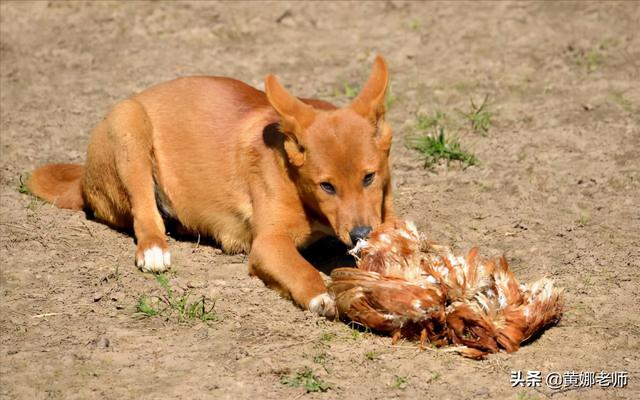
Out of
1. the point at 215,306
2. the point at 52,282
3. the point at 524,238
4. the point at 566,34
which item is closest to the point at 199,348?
the point at 215,306

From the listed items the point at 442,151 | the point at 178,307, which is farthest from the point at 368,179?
the point at 442,151

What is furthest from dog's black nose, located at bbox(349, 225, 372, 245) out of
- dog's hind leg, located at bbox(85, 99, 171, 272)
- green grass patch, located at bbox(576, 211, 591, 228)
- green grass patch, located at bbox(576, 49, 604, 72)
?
green grass patch, located at bbox(576, 49, 604, 72)

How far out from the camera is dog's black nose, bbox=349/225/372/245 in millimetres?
5754

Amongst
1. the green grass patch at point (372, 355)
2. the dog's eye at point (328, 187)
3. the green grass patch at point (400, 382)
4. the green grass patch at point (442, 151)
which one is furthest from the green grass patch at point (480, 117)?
the green grass patch at point (400, 382)

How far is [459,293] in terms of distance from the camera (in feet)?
17.1

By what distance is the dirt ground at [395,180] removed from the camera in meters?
5.05

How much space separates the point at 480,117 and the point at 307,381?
4309mm

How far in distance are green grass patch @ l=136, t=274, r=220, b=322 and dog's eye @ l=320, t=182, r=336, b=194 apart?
3.17 feet

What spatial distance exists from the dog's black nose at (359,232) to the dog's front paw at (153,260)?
53.1 inches

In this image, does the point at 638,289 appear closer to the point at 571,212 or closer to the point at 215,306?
the point at 571,212

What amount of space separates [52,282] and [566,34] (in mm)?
6169

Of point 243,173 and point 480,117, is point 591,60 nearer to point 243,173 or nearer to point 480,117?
point 480,117

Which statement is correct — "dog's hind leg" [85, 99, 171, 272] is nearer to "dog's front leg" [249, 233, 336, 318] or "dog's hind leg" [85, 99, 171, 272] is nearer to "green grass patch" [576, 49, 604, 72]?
"dog's front leg" [249, 233, 336, 318]

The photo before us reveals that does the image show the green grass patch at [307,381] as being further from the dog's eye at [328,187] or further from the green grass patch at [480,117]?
the green grass patch at [480,117]
